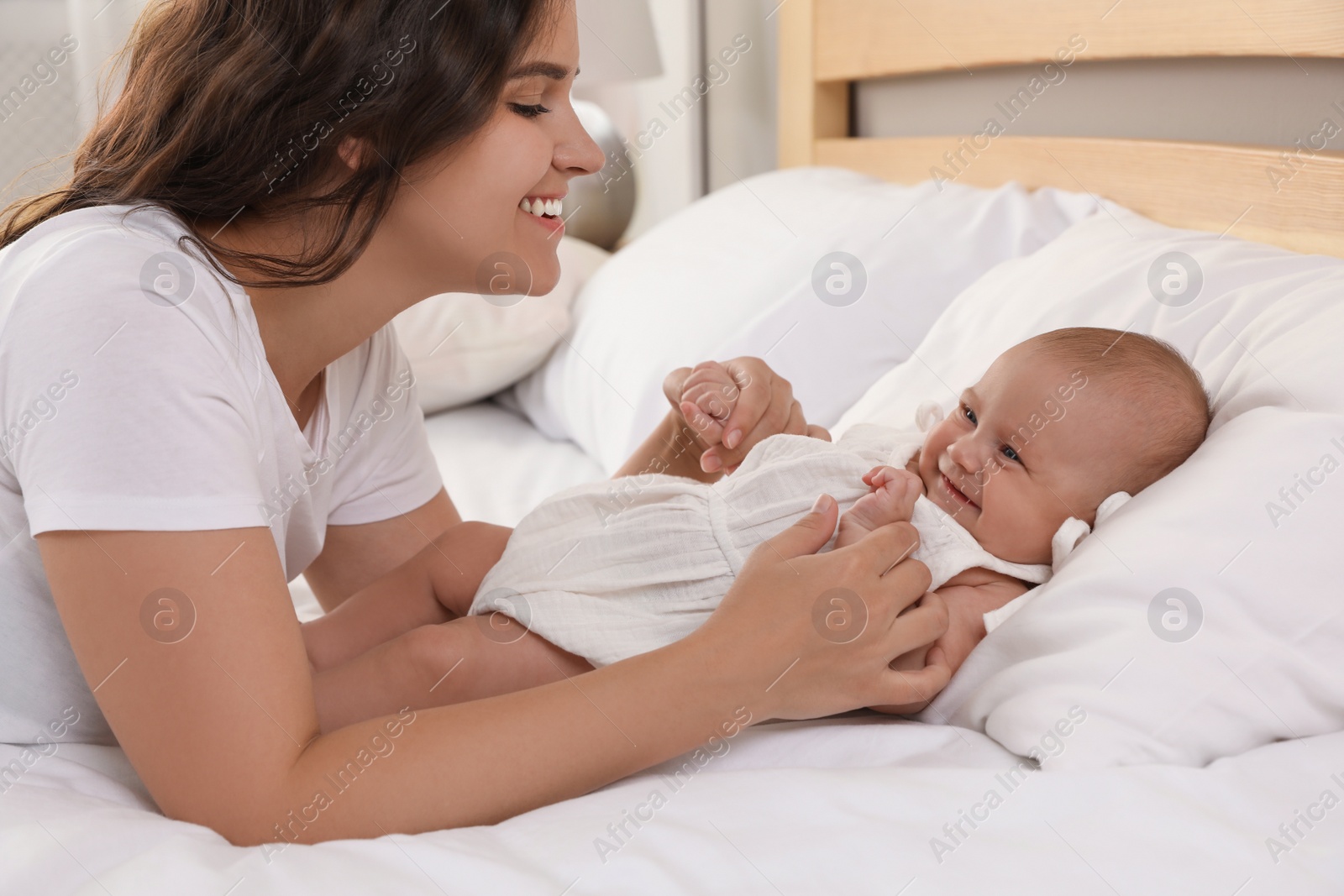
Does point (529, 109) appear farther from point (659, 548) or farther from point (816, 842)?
point (816, 842)

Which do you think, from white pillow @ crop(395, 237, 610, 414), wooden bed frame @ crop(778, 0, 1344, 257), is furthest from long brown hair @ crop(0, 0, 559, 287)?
white pillow @ crop(395, 237, 610, 414)

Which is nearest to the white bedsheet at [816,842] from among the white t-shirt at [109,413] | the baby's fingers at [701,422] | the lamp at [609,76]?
the white t-shirt at [109,413]

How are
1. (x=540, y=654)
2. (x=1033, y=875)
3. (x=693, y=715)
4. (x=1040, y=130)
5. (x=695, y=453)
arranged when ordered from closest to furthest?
(x=1033, y=875) < (x=693, y=715) < (x=540, y=654) < (x=695, y=453) < (x=1040, y=130)

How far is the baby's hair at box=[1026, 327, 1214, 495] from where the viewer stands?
891mm

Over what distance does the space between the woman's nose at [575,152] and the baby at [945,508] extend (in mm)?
307

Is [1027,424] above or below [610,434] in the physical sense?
above

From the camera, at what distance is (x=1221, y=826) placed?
62 centimetres

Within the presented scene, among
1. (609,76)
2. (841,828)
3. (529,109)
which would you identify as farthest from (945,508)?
(609,76)

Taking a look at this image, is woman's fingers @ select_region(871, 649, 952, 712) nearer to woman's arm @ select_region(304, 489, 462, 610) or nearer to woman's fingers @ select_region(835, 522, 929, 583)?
woman's fingers @ select_region(835, 522, 929, 583)

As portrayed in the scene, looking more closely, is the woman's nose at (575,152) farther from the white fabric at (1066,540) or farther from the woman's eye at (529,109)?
the white fabric at (1066,540)

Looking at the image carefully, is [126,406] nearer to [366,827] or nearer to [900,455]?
[366,827]

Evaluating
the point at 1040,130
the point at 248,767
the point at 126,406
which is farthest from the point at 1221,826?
the point at 1040,130

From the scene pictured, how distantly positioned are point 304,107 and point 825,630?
1.86ft

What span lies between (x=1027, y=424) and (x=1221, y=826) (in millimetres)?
396
